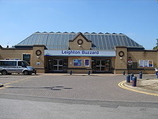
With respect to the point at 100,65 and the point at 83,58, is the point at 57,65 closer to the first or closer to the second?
the point at 83,58

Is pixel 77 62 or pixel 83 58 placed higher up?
pixel 83 58

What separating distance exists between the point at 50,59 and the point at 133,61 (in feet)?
46.4

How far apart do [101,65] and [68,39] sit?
9.14 meters

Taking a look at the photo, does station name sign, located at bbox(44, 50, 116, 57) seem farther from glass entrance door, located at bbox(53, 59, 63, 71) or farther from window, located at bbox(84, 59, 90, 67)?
glass entrance door, located at bbox(53, 59, 63, 71)

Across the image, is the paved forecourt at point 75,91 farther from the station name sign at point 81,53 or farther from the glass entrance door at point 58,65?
the glass entrance door at point 58,65

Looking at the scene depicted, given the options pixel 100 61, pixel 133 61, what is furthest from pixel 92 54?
pixel 133 61

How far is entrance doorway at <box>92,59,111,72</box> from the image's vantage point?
110 ft

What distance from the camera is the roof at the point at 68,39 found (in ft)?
119

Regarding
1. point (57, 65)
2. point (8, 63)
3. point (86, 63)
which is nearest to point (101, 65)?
point (86, 63)

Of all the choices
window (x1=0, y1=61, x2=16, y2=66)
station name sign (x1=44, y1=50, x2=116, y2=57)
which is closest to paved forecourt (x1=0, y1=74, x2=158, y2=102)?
window (x1=0, y1=61, x2=16, y2=66)

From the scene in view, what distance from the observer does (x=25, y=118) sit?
19.6 feet

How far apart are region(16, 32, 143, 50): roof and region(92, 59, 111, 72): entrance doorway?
127 inches

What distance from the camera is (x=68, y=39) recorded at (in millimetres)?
38188

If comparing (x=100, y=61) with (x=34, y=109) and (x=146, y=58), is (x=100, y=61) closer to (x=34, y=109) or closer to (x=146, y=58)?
(x=146, y=58)
